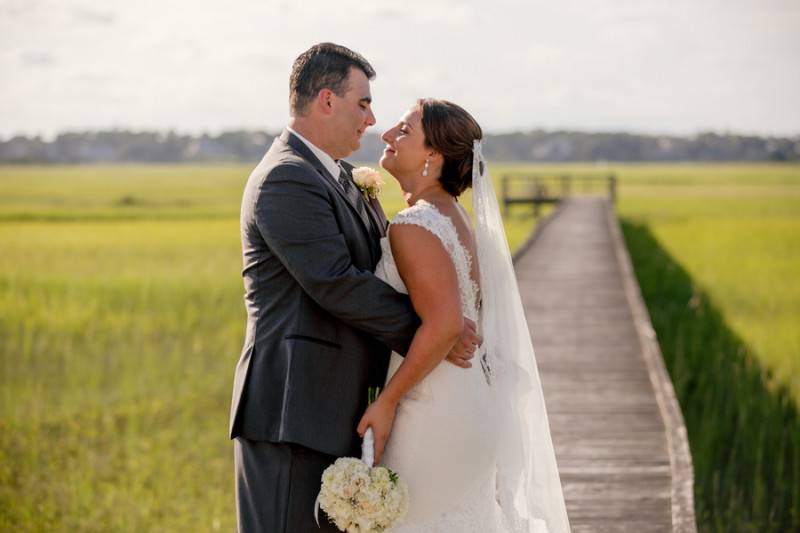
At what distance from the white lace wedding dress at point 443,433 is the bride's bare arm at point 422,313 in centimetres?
6

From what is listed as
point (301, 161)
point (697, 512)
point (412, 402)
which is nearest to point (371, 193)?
point (301, 161)

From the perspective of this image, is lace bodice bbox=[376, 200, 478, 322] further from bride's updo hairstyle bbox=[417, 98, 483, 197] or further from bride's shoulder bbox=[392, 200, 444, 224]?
bride's updo hairstyle bbox=[417, 98, 483, 197]

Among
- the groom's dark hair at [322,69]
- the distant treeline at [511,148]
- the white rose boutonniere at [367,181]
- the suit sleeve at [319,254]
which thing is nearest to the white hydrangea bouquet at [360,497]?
the suit sleeve at [319,254]

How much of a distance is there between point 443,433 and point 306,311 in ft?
1.91

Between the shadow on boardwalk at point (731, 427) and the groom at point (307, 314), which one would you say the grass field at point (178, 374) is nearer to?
the shadow on boardwalk at point (731, 427)

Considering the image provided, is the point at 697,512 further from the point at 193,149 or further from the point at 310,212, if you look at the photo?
the point at 193,149

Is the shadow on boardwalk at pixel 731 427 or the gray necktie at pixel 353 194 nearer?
the gray necktie at pixel 353 194

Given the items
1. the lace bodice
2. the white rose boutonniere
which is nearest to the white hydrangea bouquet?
the lace bodice

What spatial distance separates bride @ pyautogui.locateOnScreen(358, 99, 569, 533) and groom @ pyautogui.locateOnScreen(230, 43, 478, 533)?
8 centimetres

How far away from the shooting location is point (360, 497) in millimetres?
2711

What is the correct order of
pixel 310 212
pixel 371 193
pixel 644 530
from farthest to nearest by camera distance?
pixel 644 530 < pixel 371 193 < pixel 310 212

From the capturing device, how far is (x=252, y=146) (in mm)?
84750

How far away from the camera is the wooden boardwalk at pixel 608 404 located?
4.50 meters

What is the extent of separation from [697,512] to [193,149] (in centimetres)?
8676
